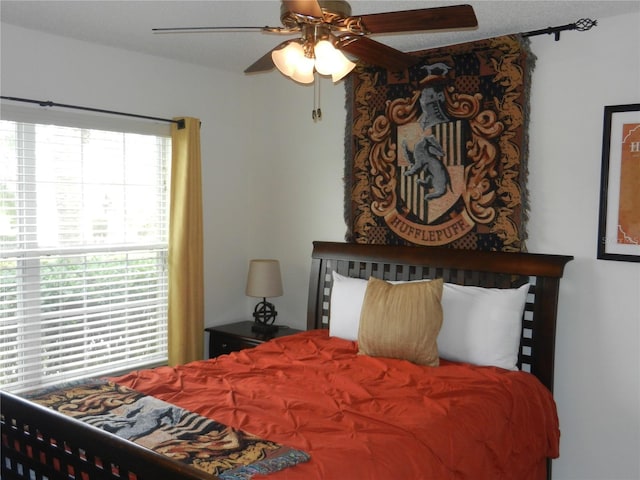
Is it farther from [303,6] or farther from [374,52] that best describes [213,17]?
[303,6]

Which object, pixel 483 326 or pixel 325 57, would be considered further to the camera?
pixel 483 326

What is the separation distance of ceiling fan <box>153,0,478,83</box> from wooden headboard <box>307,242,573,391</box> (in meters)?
1.43

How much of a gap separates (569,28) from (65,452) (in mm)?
2915

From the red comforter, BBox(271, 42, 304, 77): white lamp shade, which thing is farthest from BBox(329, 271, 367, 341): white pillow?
BBox(271, 42, 304, 77): white lamp shade

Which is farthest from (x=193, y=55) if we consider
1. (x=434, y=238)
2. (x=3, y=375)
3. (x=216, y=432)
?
(x=216, y=432)

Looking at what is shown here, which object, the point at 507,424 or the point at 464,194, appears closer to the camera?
the point at 507,424

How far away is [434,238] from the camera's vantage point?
341 cm

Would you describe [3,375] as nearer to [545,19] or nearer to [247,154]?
[247,154]

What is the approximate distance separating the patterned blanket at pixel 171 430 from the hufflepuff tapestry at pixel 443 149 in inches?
71.7

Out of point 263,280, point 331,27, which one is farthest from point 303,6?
point 263,280

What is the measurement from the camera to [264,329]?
3.97 metres

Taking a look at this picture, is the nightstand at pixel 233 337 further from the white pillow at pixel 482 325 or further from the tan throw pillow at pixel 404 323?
the white pillow at pixel 482 325

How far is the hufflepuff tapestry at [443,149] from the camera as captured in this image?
3.14 m

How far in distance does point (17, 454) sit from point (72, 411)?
0.22 metres
